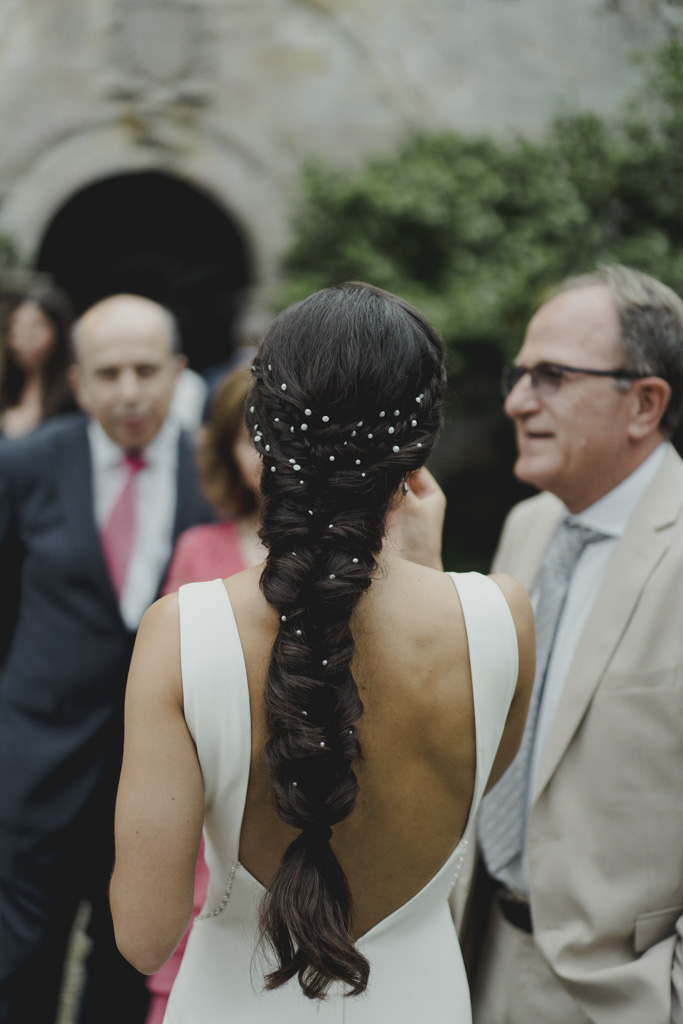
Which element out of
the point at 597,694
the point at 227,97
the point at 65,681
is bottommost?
the point at 65,681

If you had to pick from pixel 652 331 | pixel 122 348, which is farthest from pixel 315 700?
pixel 122 348

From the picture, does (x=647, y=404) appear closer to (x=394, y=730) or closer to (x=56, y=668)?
(x=394, y=730)

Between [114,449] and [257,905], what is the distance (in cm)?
195

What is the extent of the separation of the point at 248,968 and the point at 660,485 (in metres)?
1.38

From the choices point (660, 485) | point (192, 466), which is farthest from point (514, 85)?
point (660, 485)

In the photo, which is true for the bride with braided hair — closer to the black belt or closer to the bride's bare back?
the bride's bare back

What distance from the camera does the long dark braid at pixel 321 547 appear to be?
1407 millimetres

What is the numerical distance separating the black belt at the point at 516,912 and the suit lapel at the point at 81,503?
1.47m

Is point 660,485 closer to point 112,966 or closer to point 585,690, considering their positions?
point 585,690

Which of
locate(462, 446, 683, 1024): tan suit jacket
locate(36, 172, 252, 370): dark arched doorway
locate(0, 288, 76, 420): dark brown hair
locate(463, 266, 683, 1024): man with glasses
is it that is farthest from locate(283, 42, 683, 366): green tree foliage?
locate(462, 446, 683, 1024): tan suit jacket

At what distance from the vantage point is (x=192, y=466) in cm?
334

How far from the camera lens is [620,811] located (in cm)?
192

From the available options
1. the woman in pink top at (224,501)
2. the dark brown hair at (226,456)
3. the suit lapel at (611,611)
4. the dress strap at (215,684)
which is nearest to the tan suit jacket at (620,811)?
the suit lapel at (611,611)

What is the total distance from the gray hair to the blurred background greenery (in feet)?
12.3
